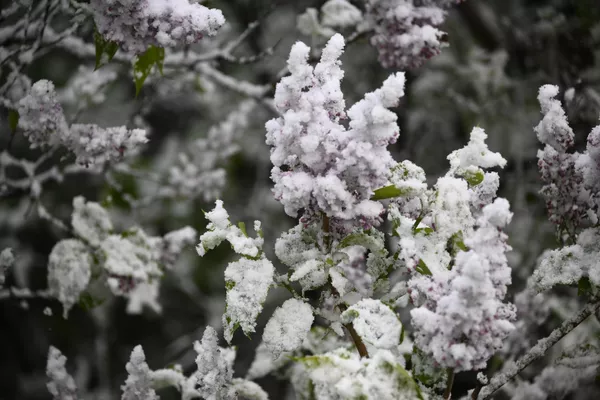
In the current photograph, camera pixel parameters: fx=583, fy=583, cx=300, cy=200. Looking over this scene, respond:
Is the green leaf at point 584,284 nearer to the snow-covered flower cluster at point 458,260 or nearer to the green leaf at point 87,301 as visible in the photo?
the snow-covered flower cluster at point 458,260

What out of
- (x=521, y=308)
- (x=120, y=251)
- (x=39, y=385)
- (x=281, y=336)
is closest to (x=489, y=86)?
(x=521, y=308)

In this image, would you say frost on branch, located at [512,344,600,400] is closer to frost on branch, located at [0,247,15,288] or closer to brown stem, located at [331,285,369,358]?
brown stem, located at [331,285,369,358]

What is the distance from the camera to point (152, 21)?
774 mm

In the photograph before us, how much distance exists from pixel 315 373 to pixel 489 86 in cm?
154

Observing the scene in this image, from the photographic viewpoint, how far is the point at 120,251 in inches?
44.8

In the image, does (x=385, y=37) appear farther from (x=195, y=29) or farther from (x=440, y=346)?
(x=440, y=346)

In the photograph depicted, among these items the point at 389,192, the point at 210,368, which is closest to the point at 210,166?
the point at 210,368

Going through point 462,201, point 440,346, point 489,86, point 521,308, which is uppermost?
point 489,86

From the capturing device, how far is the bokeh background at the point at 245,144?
1.63 meters

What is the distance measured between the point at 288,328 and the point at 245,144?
188 centimetres

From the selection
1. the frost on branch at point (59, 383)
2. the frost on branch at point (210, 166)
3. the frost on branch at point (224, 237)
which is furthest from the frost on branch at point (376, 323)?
the frost on branch at point (210, 166)

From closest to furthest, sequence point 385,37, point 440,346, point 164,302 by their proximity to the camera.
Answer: point 440,346 < point 385,37 < point 164,302

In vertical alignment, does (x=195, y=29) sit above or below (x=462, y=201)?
above

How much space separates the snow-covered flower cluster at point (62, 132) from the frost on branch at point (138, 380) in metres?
0.32
